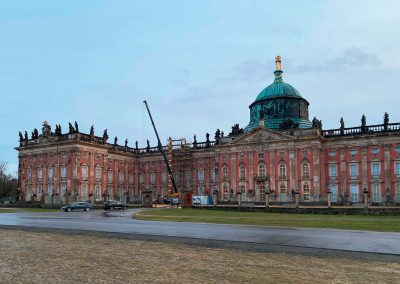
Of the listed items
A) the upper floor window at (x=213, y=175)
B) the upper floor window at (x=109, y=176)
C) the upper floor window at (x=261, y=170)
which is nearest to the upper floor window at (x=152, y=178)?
the upper floor window at (x=109, y=176)

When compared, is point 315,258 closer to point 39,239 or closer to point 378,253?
point 378,253

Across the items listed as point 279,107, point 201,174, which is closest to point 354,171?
point 279,107

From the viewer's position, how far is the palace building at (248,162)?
238 ft

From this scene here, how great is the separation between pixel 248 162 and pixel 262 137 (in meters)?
5.54

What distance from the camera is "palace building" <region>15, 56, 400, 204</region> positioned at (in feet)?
238

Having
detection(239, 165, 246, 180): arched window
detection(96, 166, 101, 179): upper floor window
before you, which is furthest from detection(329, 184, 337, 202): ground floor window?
detection(96, 166, 101, 179): upper floor window

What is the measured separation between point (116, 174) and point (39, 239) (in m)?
73.6

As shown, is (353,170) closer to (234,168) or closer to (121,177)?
(234,168)

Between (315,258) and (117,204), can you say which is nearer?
(315,258)

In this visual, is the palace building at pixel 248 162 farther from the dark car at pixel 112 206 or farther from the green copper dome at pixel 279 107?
the dark car at pixel 112 206

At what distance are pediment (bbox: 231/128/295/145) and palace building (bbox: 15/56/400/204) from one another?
0.62 feet

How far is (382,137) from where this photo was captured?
71.2m

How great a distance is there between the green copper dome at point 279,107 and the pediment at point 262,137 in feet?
11.2

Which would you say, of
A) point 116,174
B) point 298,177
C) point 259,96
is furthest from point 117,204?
point 259,96
